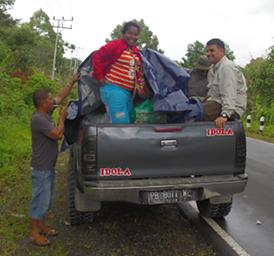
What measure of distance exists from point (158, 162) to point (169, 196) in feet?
1.25

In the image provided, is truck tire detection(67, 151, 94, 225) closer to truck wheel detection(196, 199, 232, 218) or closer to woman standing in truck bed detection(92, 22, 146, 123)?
woman standing in truck bed detection(92, 22, 146, 123)

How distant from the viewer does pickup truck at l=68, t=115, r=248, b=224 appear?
417 cm

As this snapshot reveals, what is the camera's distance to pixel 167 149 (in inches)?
169

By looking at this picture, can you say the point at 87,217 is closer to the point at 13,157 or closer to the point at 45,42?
the point at 13,157

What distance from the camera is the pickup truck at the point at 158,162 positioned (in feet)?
13.7

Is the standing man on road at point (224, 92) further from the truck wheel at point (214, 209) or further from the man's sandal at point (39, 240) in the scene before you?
the man's sandal at point (39, 240)

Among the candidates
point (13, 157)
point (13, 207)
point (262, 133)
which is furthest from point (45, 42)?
point (13, 207)

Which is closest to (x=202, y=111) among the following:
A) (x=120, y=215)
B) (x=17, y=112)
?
(x=120, y=215)

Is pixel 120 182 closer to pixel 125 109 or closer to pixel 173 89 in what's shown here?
pixel 125 109

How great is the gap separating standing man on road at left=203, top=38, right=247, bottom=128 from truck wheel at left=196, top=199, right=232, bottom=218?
1.20 metres

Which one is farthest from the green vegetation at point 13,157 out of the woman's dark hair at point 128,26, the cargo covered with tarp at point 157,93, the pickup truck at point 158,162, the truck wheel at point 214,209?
the woman's dark hair at point 128,26

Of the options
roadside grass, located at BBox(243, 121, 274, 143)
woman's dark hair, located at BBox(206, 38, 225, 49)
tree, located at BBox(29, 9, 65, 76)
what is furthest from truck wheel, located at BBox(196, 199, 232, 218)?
tree, located at BBox(29, 9, 65, 76)

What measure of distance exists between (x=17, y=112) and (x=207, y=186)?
997 centimetres

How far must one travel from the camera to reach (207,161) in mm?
4430
